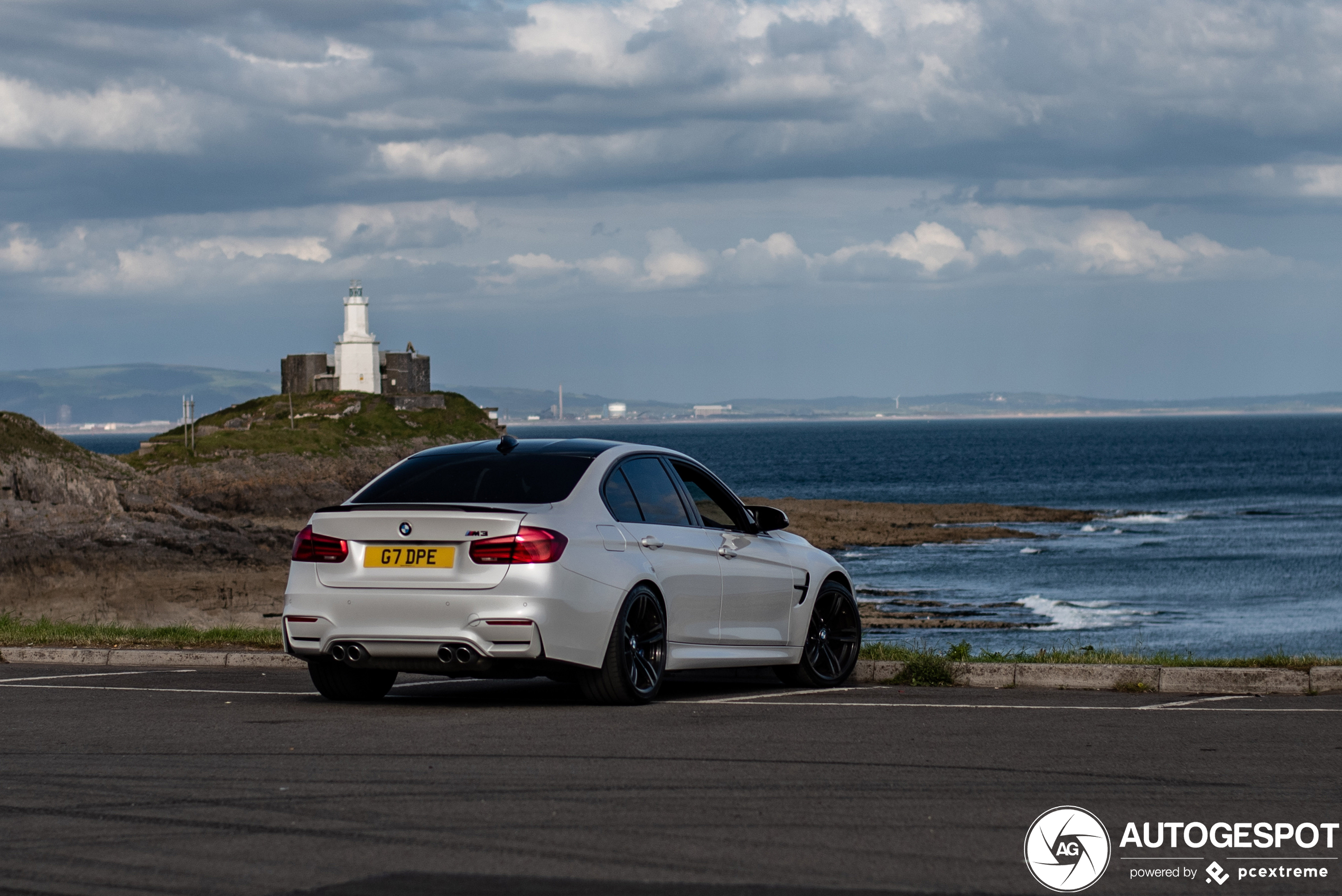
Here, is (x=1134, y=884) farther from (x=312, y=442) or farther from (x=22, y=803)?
(x=312, y=442)

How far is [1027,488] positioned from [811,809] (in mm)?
88469

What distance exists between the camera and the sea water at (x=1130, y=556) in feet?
106

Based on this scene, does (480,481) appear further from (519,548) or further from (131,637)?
(131,637)

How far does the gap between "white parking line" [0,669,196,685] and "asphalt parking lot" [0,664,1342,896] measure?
1114 mm

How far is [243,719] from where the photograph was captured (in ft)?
27.0

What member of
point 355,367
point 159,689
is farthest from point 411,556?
point 355,367

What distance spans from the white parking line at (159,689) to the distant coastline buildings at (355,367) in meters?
94.4

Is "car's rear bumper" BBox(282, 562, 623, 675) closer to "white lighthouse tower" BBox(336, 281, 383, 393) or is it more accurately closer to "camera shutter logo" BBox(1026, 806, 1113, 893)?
"camera shutter logo" BBox(1026, 806, 1113, 893)

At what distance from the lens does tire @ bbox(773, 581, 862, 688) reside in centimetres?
1020

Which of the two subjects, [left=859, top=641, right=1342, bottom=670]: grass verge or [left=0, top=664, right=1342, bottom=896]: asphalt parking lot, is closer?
[left=0, top=664, right=1342, bottom=896]: asphalt parking lot

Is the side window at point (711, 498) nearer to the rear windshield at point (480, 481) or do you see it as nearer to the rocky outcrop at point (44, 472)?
the rear windshield at point (480, 481)

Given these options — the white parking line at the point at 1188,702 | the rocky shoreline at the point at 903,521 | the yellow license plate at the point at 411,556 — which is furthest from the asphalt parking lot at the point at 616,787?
the rocky shoreline at the point at 903,521

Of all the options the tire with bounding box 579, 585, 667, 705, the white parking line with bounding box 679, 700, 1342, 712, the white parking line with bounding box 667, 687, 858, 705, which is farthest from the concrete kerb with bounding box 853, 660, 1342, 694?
the tire with bounding box 579, 585, 667, 705

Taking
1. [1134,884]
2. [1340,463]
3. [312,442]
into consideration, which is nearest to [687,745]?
[1134,884]
